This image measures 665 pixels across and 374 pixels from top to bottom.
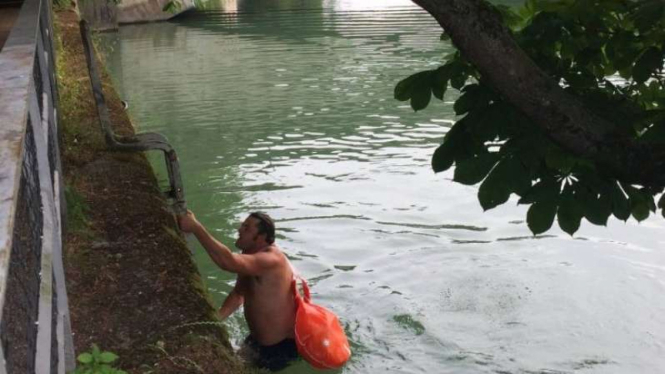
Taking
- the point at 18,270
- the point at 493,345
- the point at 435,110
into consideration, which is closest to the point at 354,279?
the point at 493,345

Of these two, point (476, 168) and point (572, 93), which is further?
point (572, 93)

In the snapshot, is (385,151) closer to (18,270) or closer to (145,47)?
(18,270)

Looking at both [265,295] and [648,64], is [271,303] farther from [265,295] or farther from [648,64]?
[648,64]

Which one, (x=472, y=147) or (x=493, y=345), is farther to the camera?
(x=493, y=345)

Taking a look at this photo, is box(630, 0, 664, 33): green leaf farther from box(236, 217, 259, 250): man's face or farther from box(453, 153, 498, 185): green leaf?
box(236, 217, 259, 250): man's face

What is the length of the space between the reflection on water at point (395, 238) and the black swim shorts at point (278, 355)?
0.23 meters

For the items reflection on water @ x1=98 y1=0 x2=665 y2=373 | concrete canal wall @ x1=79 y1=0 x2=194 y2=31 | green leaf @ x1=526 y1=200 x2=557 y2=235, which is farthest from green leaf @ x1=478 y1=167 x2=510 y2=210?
concrete canal wall @ x1=79 y1=0 x2=194 y2=31

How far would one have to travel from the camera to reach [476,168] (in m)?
3.31

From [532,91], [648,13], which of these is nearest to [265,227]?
[532,91]

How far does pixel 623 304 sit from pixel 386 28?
20.1 m

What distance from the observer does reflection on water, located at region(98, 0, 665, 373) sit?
25.0ft

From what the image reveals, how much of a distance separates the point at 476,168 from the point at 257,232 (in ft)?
10.7

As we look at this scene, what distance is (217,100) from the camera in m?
18.3

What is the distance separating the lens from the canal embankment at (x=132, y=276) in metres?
4.74
